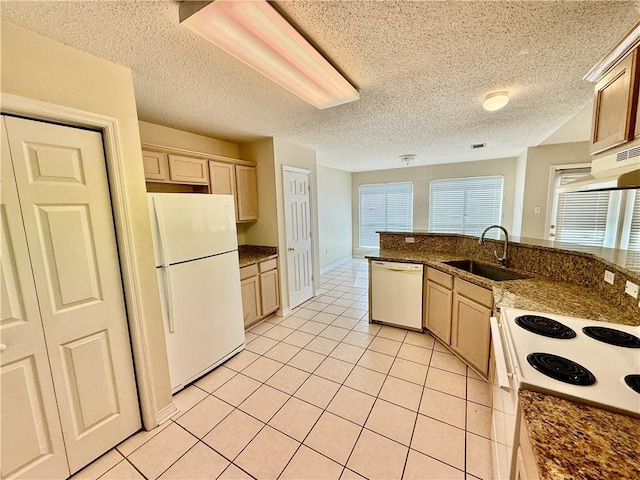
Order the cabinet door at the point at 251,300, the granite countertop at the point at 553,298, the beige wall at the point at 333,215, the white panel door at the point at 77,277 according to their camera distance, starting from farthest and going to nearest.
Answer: the beige wall at the point at 333,215
the cabinet door at the point at 251,300
the granite countertop at the point at 553,298
the white panel door at the point at 77,277

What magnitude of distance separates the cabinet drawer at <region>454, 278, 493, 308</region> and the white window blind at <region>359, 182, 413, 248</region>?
12.6ft

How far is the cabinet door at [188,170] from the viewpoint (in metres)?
2.50

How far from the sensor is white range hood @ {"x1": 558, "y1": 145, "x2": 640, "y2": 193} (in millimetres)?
1010

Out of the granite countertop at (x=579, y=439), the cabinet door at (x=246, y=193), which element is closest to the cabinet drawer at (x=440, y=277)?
the granite countertop at (x=579, y=439)

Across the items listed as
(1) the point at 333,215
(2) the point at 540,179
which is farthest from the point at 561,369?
(1) the point at 333,215

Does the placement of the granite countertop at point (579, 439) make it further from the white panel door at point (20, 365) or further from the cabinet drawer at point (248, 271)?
the cabinet drawer at point (248, 271)

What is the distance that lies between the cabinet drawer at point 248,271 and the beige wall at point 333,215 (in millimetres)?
2149

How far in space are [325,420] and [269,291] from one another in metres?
1.79

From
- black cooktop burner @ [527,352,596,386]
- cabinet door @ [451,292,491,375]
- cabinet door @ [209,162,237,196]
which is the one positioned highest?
cabinet door @ [209,162,237,196]

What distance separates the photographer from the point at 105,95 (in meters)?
1.45

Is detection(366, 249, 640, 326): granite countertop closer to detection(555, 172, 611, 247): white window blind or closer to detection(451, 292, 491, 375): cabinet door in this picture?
detection(451, 292, 491, 375): cabinet door

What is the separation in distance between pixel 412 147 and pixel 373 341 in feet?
9.68

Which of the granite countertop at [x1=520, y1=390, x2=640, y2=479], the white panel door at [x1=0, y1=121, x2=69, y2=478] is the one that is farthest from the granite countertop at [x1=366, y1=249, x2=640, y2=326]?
the white panel door at [x1=0, y1=121, x2=69, y2=478]

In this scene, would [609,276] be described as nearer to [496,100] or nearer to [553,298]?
[553,298]
